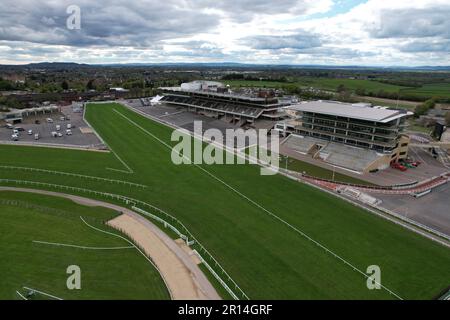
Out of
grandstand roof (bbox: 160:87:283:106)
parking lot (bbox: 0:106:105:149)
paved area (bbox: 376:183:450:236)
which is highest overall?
grandstand roof (bbox: 160:87:283:106)

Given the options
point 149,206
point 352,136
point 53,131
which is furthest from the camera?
point 53,131

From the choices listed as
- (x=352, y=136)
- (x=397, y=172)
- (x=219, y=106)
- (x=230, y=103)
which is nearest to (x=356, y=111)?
(x=352, y=136)

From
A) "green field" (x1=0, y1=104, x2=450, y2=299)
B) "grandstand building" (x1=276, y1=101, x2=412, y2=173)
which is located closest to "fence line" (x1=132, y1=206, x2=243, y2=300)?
"green field" (x1=0, y1=104, x2=450, y2=299)

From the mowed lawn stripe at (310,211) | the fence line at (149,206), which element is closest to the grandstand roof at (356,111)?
the mowed lawn stripe at (310,211)

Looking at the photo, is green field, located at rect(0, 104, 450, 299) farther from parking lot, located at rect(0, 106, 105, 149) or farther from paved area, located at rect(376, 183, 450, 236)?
parking lot, located at rect(0, 106, 105, 149)

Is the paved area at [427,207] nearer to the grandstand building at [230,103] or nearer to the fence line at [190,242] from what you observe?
the fence line at [190,242]

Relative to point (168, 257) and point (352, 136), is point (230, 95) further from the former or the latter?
point (168, 257)
